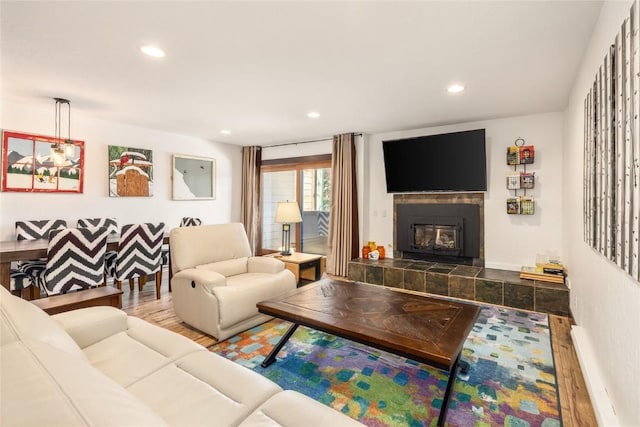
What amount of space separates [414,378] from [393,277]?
93.6 inches

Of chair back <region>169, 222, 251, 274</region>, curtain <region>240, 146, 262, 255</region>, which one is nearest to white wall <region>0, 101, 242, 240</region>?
curtain <region>240, 146, 262, 255</region>

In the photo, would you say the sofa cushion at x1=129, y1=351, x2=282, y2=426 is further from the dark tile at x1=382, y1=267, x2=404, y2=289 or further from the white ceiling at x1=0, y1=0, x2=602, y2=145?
the dark tile at x1=382, y1=267, x2=404, y2=289

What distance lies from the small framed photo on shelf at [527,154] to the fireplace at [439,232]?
792mm

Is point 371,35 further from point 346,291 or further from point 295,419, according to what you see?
point 295,419

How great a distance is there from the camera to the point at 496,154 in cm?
436

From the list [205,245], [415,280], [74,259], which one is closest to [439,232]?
[415,280]

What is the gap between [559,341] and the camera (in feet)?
8.98

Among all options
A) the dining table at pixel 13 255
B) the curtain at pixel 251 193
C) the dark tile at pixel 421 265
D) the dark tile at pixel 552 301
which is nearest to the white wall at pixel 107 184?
the curtain at pixel 251 193

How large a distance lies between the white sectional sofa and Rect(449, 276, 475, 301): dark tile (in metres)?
3.29

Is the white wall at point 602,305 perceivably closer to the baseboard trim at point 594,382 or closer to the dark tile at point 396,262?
the baseboard trim at point 594,382

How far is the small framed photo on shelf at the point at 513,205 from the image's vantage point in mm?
4164

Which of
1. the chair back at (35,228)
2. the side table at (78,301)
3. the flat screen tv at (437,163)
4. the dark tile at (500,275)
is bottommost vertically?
the dark tile at (500,275)

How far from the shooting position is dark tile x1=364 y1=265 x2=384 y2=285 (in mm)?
4609

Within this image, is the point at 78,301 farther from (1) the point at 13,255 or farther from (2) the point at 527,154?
(2) the point at 527,154
